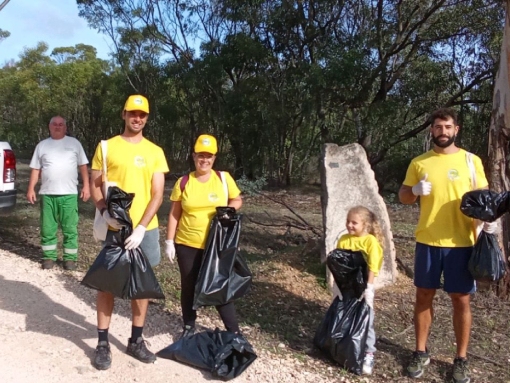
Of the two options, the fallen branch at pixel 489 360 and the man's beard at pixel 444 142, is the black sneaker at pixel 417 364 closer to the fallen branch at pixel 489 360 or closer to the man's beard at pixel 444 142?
the fallen branch at pixel 489 360

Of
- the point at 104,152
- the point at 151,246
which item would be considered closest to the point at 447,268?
the point at 151,246

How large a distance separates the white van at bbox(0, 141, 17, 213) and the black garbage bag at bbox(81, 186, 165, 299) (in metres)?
3.44

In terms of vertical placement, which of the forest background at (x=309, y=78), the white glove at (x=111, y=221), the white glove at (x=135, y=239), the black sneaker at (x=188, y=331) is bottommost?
the black sneaker at (x=188, y=331)

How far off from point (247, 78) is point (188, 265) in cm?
1680

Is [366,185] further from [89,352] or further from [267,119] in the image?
[267,119]

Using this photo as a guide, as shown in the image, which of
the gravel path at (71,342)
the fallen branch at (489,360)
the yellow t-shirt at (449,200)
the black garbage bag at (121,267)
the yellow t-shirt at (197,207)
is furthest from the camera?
the fallen branch at (489,360)

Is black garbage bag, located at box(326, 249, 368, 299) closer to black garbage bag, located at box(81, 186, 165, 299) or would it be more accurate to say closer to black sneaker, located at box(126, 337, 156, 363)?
black garbage bag, located at box(81, 186, 165, 299)

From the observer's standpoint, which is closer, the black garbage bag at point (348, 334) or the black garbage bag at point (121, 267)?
the black garbage bag at point (121, 267)

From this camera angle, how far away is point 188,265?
4.17 metres

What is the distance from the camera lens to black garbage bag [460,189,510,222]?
368 cm

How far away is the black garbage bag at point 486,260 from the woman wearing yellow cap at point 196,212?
177 cm

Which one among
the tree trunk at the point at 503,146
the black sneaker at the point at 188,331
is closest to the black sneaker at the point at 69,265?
the black sneaker at the point at 188,331

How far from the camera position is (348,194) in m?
6.34

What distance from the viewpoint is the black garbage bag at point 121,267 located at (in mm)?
3658
